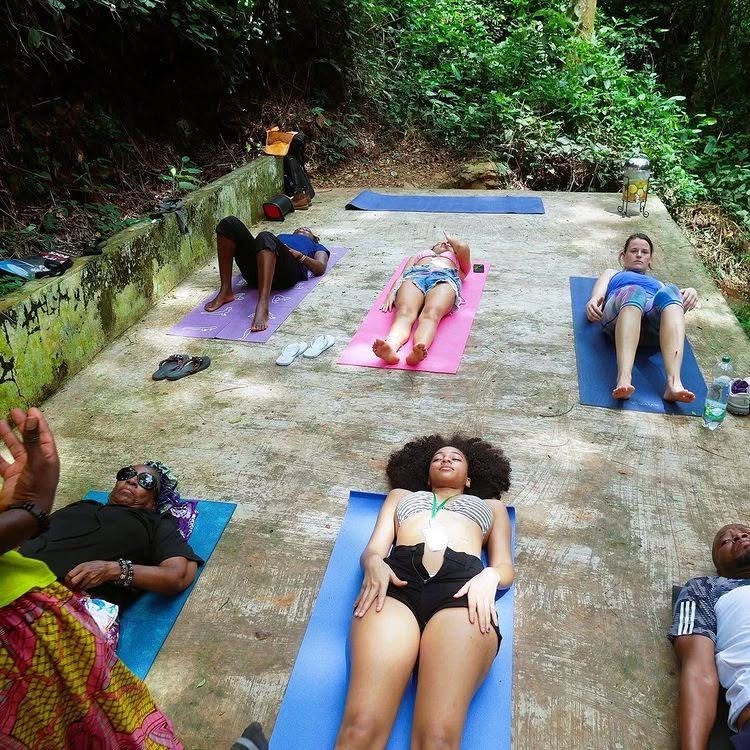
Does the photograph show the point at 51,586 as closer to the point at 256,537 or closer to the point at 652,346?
the point at 256,537

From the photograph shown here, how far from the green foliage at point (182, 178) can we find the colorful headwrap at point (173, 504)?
Answer: 432 cm

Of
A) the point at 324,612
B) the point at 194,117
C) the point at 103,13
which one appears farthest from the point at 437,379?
the point at 194,117

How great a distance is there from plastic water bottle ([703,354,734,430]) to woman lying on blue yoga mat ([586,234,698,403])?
143 millimetres

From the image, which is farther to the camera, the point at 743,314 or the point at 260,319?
the point at 743,314

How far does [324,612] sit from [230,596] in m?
0.41

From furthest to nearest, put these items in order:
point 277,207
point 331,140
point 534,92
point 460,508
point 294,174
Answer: point 331,140
point 534,92
point 294,174
point 277,207
point 460,508

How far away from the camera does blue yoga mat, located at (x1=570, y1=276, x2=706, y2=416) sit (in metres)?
3.72

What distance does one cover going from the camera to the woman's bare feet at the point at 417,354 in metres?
4.16

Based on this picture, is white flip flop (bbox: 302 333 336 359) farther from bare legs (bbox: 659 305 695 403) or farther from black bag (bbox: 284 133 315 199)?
black bag (bbox: 284 133 315 199)

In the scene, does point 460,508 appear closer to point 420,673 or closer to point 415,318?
point 420,673

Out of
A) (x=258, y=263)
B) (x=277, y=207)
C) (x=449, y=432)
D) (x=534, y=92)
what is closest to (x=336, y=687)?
(x=449, y=432)

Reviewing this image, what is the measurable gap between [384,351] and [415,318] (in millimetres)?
578

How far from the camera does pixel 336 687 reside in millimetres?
2178

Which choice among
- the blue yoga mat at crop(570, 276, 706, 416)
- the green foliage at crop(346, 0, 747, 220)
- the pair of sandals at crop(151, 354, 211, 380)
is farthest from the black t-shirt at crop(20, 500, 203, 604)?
the green foliage at crop(346, 0, 747, 220)
